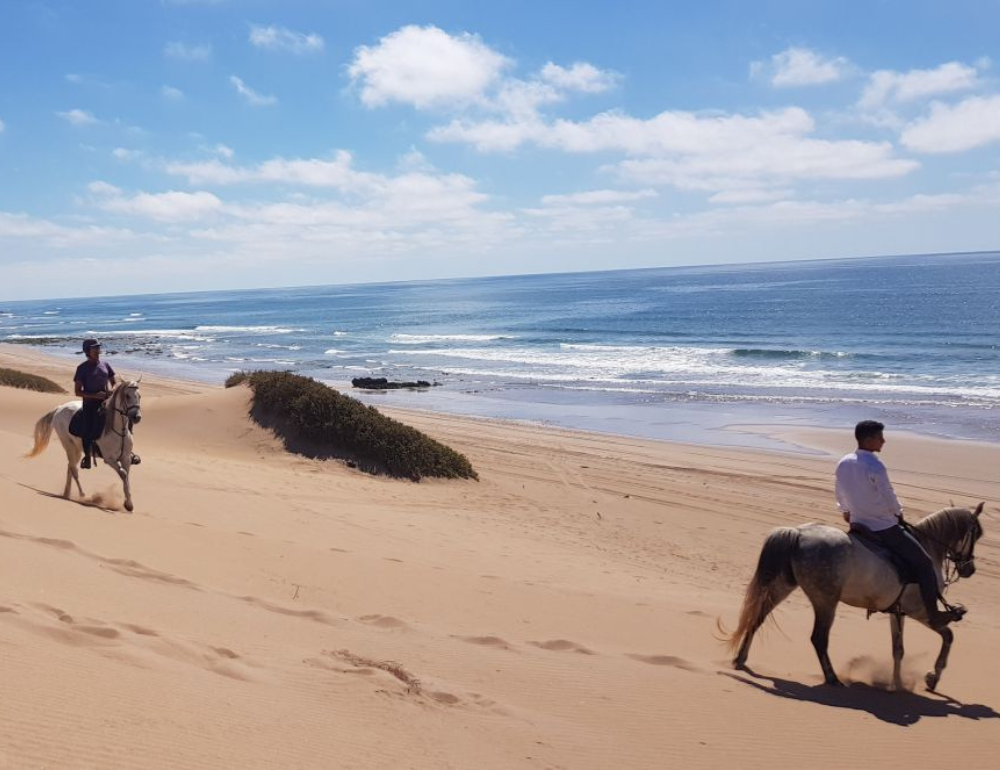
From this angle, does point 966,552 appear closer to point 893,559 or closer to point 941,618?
point 941,618

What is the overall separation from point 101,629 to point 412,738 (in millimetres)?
2535

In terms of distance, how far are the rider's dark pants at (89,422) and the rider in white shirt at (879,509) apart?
1006 cm

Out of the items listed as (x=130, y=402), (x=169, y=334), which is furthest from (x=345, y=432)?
(x=169, y=334)

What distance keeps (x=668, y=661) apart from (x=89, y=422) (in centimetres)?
896

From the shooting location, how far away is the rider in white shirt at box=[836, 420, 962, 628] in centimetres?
716

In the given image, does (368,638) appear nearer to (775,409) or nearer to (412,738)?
(412,738)

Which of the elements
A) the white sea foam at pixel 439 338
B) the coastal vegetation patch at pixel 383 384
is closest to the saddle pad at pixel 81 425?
the coastal vegetation patch at pixel 383 384

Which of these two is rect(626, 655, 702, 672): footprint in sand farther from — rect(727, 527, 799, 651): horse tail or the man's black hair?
the man's black hair

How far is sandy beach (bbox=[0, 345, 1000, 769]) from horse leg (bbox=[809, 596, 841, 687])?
0.68ft

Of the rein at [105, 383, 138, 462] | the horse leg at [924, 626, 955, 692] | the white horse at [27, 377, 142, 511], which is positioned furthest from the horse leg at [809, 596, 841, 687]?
the rein at [105, 383, 138, 462]

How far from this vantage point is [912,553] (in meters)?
7.27

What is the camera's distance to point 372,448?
61.3 feet

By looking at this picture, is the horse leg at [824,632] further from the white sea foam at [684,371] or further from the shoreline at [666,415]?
the white sea foam at [684,371]

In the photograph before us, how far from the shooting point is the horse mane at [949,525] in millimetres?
7578
